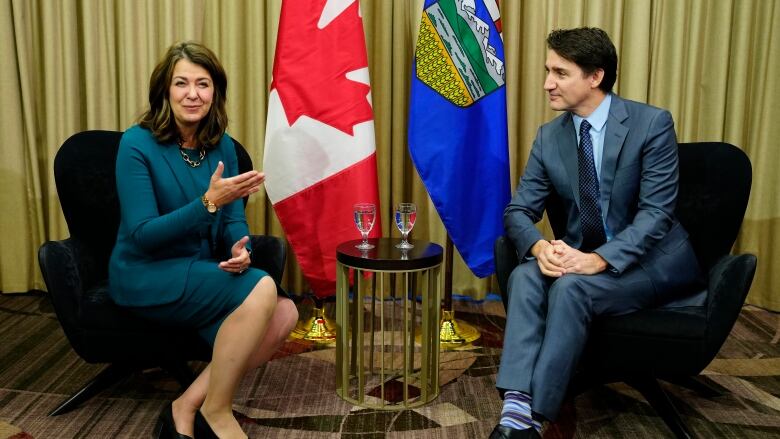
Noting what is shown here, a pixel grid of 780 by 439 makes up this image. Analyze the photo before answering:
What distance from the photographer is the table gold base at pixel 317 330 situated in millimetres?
3275

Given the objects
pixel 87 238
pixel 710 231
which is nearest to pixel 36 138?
pixel 87 238

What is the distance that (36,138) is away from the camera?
3846 mm

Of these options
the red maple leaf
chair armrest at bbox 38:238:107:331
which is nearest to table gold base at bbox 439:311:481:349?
the red maple leaf

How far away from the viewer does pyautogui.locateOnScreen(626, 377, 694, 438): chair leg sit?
90.1 inches

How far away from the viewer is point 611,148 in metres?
2.43

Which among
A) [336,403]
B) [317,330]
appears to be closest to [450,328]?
[317,330]

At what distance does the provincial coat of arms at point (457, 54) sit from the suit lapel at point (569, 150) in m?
0.62

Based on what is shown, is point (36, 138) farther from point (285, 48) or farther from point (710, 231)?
point (710, 231)

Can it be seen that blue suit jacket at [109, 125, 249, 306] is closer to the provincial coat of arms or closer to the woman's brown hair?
the woman's brown hair

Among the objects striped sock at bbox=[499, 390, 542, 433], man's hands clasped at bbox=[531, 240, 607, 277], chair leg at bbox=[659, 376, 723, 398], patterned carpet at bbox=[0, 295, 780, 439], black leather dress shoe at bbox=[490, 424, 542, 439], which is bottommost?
patterned carpet at bbox=[0, 295, 780, 439]

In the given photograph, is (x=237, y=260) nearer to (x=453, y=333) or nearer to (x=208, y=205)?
(x=208, y=205)

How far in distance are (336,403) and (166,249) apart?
802mm

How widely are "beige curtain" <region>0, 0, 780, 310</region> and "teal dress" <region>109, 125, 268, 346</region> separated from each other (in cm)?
151

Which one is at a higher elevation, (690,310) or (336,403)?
(690,310)
